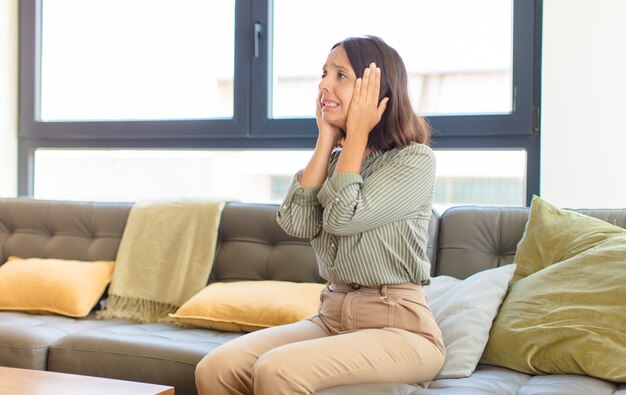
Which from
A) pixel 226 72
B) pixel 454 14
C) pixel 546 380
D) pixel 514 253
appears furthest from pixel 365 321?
pixel 226 72

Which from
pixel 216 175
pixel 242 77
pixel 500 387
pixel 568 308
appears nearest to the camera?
pixel 500 387

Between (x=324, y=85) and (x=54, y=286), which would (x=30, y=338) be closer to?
(x=54, y=286)

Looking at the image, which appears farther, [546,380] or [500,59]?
[500,59]

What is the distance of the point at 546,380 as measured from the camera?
1956mm

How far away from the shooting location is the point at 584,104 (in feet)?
9.45

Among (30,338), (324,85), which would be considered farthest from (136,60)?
(324,85)

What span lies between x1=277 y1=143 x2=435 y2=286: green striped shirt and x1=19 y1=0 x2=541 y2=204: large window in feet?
3.65

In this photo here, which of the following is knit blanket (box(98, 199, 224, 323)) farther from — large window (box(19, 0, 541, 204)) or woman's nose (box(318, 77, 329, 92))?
woman's nose (box(318, 77, 329, 92))

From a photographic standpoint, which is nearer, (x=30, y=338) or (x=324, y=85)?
(x=324, y=85)

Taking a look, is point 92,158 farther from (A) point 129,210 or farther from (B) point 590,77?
(B) point 590,77

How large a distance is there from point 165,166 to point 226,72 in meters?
0.53

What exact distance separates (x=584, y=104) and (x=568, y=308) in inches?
42.7

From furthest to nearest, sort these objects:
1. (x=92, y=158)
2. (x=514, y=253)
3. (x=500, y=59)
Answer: (x=92, y=158) → (x=500, y=59) → (x=514, y=253)

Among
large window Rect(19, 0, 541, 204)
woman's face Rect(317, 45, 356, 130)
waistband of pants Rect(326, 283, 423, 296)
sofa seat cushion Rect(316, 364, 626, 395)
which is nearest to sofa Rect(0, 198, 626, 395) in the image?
sofa seat cushion Rect(316, 364, 626, 395)
